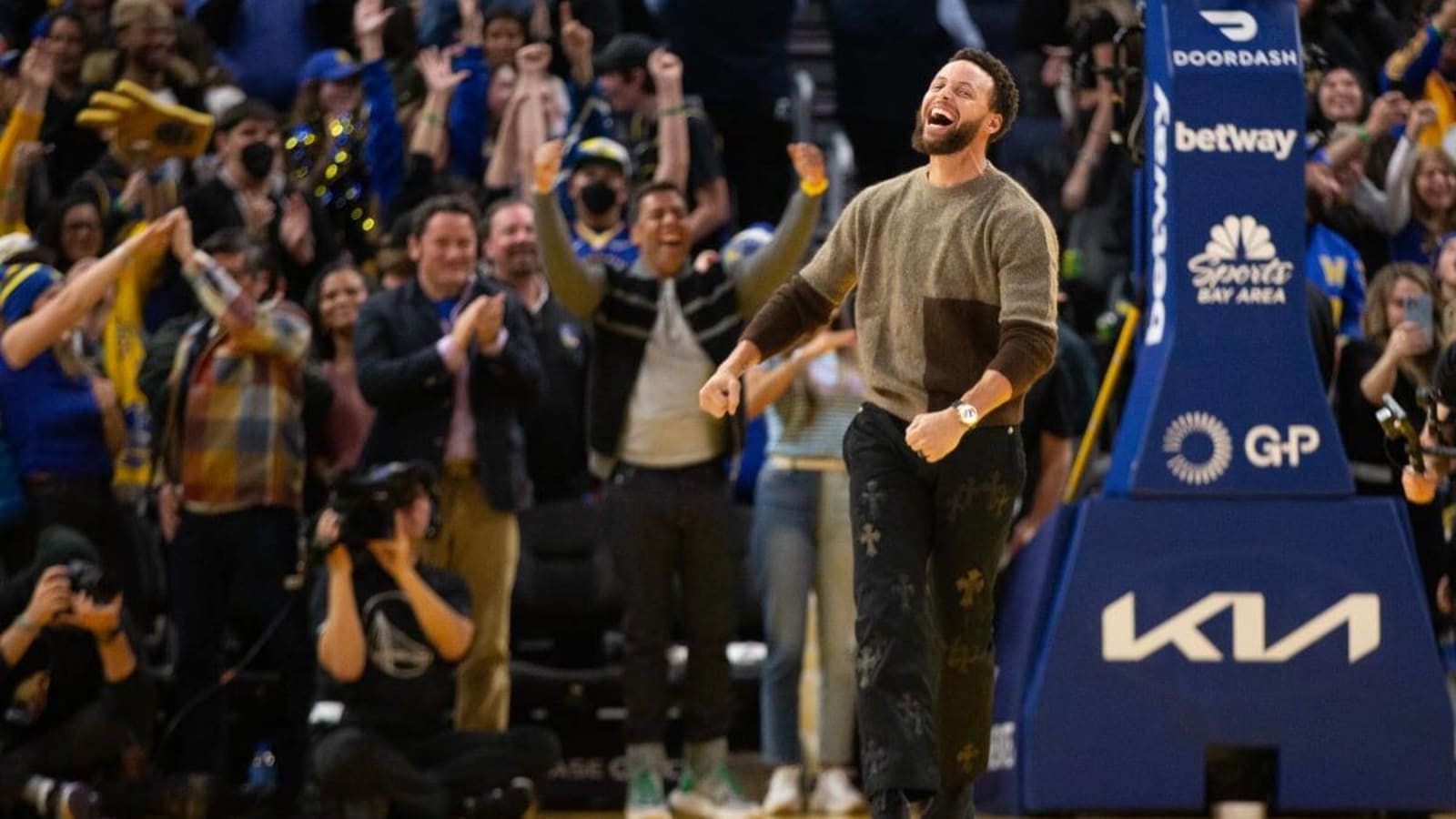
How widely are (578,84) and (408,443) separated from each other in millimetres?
2883

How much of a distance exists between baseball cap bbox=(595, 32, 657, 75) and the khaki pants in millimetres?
2822

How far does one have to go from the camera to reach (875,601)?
16.7 ft

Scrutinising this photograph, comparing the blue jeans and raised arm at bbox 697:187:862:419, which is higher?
raised arm at bbox 697:187:862:419

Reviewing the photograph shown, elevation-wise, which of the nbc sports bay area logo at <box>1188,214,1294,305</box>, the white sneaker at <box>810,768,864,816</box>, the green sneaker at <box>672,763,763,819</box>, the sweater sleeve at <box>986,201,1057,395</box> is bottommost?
the white sneaker at <box>810,768,864,816</box>

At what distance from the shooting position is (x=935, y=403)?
512 centimetres

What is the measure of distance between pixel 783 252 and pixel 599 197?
1417 millimetres

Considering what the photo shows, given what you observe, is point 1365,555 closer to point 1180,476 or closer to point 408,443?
point 1180,476

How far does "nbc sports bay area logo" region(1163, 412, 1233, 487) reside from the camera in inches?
273

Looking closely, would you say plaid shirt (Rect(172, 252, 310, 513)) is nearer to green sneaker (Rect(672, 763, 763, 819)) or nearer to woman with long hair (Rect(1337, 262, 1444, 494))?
green sneaker (Rect(672, 763, 763, 819))

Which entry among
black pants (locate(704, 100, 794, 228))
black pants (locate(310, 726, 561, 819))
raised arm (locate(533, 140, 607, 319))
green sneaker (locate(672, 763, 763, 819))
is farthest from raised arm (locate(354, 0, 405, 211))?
green sneaker (locate(672, 763, 763, 819))

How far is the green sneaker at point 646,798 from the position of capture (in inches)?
294

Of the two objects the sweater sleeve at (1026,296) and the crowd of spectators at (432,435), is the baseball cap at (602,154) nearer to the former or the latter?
the crowd of spectators at (432,435)

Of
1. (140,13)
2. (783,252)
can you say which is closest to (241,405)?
(783,252)

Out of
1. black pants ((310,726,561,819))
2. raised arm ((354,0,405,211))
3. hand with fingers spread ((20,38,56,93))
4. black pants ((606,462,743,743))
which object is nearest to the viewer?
black pants ((310,726,561,819))
